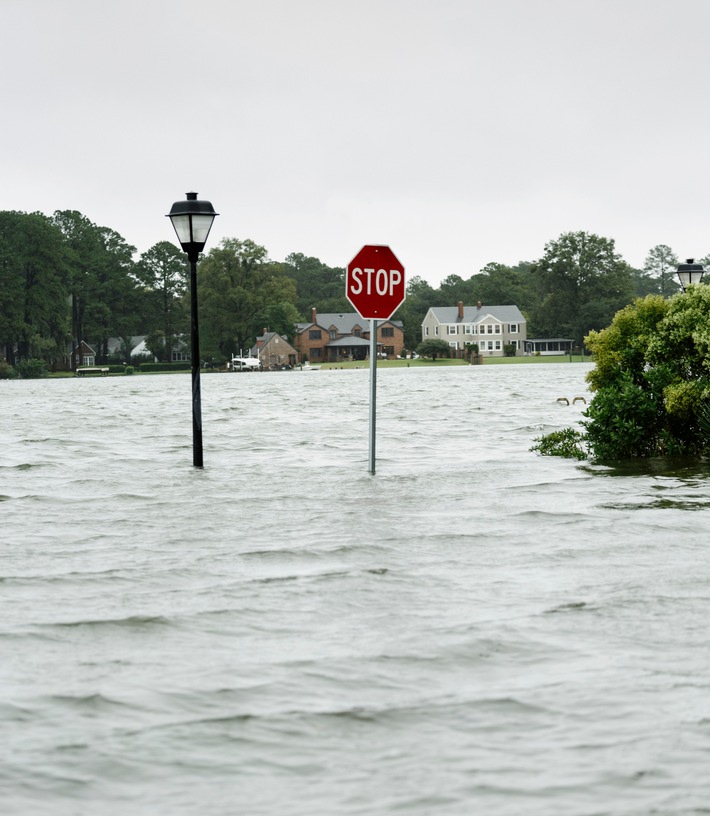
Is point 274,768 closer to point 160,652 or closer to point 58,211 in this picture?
point 160,652

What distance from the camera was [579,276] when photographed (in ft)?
478

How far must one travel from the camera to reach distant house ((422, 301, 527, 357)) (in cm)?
15488

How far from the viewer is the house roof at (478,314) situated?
155 m

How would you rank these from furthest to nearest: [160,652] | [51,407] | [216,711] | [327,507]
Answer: [51,407]
[327,507]
[160,652]
[216,711]

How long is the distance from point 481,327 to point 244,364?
36.4 metres

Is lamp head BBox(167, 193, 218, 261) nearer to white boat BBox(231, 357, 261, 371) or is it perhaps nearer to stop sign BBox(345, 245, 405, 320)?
stop sign BBox(345, 245, 405, 320)

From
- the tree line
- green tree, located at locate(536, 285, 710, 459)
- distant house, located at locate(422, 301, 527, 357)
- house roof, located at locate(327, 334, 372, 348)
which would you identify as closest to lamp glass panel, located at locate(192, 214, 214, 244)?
green tree, located at locate(536, 285, 710, 459)

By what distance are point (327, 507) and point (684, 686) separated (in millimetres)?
6982

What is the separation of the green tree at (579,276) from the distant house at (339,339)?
69.0ft

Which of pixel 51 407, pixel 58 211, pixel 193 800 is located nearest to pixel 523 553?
pixel 193 800

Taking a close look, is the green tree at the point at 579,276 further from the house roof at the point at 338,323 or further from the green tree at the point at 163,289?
the green tree at the point at 163,289

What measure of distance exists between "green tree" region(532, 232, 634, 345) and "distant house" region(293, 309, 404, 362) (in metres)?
21.0

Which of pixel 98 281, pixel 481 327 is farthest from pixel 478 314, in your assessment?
pixel 98 281

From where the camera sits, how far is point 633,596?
7246 mm
